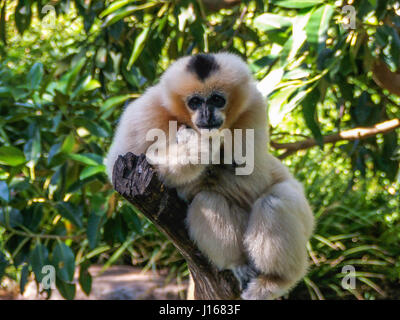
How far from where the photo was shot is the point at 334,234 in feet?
20.5

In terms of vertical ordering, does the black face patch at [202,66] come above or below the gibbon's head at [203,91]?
above

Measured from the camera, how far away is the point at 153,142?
9.35 ft

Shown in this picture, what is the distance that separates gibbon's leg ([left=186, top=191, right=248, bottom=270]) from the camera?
2789 mm

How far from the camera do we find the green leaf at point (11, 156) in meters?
3.33

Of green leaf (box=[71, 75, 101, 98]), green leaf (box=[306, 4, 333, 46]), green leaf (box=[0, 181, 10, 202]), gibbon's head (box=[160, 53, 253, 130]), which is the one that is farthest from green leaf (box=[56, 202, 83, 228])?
green leaf (box=[306, 4, 333, 46])

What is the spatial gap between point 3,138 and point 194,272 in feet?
6.47

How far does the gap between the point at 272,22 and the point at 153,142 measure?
113 centimetres

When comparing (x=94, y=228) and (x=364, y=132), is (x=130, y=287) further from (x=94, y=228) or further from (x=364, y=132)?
(x=364, y=132)

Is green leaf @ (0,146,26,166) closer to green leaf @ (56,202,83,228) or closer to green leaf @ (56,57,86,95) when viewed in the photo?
green leaf @ (56,202,83,228)

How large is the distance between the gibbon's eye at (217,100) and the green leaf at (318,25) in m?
0.63

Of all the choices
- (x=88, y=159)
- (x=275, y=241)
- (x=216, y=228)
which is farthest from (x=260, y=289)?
(x=88, y=159)

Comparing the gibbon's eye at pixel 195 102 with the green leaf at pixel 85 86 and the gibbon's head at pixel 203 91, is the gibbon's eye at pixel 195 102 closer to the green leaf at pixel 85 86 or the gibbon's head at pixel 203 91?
the gibbon's head at pixel 203 91

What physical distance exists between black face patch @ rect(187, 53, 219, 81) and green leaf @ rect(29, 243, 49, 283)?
1776 millimetres

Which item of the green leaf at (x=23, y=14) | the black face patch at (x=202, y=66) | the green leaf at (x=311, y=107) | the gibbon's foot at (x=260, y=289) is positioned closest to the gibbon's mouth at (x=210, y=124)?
the black face patch at (x=202, y=66)
